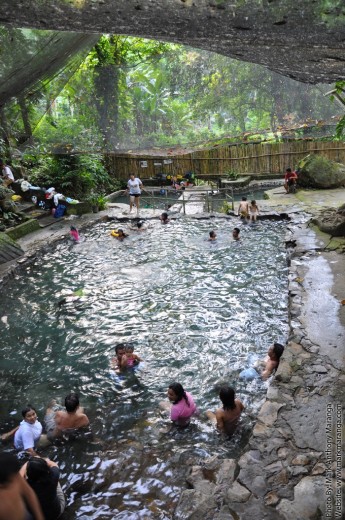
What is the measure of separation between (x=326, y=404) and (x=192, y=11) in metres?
4.53

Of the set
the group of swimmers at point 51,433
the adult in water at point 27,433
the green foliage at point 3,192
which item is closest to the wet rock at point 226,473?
the group of swimmers at point 51,433

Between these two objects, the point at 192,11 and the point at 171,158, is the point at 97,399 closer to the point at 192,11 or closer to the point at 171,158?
the point at 192,11

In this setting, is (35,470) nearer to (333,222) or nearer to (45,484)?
(45,484)

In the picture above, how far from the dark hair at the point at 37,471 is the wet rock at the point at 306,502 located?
88.6 inches

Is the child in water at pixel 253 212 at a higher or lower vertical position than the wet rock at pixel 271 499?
higher

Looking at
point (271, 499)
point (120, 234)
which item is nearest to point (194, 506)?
point (271, 499)

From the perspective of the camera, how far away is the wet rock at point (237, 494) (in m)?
3.63

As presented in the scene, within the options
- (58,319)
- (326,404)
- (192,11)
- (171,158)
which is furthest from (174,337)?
(171,158)

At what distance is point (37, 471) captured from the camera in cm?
381

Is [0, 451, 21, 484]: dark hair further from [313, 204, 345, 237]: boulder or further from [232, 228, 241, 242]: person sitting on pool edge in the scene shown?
[232, 228, 241, 242]: person sitting on pool edge

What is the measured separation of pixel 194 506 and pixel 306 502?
1.07 m

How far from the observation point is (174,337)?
762cm

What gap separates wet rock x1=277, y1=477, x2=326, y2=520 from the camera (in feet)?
10.9

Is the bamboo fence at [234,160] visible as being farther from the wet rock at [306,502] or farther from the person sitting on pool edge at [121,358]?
the wet rock at [306,502]
